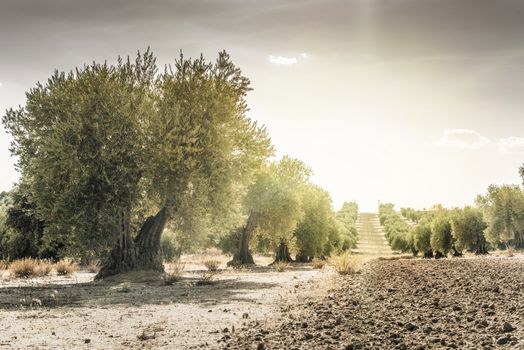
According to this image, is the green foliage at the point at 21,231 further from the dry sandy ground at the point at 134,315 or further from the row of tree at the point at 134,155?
the dry sandy ground at the point at 134,315

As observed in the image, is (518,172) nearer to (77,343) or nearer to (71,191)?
(71,191)

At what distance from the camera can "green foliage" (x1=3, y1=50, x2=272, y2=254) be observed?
24.8 metres

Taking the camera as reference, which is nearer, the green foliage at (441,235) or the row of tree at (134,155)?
the row of tree at (134,155)

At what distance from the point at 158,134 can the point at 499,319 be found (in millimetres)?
19977

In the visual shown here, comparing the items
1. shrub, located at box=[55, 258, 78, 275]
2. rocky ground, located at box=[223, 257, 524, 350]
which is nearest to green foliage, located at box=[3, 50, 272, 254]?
shrub, located at box=[55, 258, 78, 275]

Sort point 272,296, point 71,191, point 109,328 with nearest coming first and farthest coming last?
point 109,328, point 272,296, point 71,191

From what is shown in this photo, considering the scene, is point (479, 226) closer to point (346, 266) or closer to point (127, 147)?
point (346, 266)

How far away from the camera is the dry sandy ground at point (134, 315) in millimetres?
9758

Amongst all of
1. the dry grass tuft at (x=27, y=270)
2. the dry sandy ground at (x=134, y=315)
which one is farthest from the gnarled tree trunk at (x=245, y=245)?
the dry sandy ground at (x=134, y=315)

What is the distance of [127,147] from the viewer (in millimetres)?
25312

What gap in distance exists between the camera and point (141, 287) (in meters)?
21.6

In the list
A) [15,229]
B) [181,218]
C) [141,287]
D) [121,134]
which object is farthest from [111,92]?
[15,229]

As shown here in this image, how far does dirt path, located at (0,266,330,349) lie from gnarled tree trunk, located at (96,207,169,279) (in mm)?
6936

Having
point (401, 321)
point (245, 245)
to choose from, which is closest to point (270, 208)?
point (245, 245)
